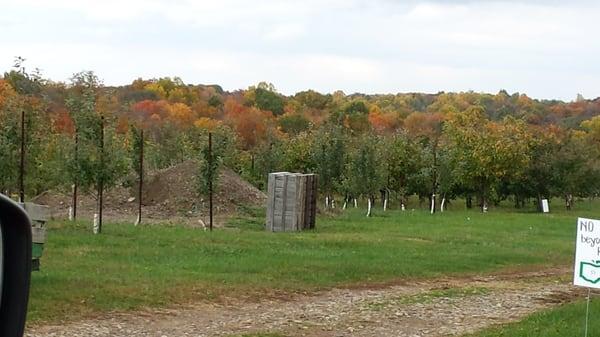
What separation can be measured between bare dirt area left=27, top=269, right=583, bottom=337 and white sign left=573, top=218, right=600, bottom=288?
1803mm

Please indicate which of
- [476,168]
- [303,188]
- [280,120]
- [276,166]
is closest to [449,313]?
[303,188]

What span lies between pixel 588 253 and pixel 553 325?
1308 mm

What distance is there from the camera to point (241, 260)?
19219 millimetres

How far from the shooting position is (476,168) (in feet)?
181

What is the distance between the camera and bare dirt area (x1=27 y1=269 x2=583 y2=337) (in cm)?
1216

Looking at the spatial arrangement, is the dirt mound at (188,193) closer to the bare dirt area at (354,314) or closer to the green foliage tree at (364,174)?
the green foliage tree at (364,174)

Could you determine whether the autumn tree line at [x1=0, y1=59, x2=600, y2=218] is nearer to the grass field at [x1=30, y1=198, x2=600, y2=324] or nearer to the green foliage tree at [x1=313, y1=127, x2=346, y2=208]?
the green foliage tree at [x1=313, y1=127, x2=346, y2=208]

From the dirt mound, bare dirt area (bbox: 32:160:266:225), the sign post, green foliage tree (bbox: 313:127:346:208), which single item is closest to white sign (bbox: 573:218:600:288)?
the sign post

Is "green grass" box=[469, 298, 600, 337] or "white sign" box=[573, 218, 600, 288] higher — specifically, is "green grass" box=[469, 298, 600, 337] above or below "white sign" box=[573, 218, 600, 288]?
below

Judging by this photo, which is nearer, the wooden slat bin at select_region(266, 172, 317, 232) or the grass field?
the grass field

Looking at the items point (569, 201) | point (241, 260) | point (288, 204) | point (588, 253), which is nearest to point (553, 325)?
point (588, 253)

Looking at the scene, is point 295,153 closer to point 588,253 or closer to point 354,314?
point 354,314

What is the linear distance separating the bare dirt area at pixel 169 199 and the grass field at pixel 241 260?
3584mm

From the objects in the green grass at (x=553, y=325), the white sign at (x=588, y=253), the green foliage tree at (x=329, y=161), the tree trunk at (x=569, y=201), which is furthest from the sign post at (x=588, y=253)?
the tree trunk at (x=569, y=201)
